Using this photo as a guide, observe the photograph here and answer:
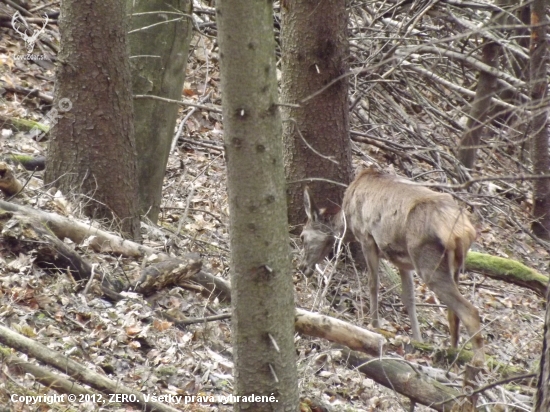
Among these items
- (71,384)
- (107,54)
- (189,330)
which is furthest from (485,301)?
(71,384)

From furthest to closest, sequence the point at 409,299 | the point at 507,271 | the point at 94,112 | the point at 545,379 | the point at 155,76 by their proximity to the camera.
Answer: the point at 507,271
the point at 409,299
the point at 155,76
the point at 94,112
the point at 545,379

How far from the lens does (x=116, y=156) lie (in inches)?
290

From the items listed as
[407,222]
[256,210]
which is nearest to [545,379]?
[256,210]

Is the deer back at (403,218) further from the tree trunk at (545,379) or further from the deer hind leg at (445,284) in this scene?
the tree trunk at (545,379)

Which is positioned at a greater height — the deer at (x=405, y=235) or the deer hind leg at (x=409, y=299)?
the deer at (x=405, y=235)

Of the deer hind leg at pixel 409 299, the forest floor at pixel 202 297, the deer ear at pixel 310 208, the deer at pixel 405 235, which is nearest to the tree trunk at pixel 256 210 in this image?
the forest floor at pixel 202 297

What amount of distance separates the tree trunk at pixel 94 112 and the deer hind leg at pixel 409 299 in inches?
126

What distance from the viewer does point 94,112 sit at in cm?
718

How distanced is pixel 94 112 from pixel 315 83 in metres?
2.69

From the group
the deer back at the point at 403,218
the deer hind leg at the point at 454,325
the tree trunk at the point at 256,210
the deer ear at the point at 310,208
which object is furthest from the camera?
the deer ear at the point at 310,208

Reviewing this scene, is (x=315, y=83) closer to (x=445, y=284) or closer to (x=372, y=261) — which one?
(x=372, y=261)

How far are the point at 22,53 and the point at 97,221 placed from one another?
473 centimetres

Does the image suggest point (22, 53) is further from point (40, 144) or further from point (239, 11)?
point (239, 11)

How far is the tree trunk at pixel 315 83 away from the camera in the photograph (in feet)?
28.0
